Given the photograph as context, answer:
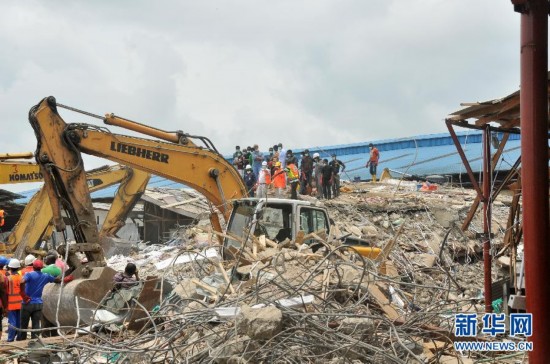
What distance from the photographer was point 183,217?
24.5 m

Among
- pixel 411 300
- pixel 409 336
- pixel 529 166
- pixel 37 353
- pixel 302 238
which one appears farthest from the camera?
pixel 302 238

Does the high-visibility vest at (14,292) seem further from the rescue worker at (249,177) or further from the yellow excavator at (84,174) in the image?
the rescue worker at (249,177)

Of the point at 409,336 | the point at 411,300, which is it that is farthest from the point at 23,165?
the point at 409,336

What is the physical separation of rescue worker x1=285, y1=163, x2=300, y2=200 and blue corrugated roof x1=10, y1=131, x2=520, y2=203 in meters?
7.07

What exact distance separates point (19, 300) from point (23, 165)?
8027 mm

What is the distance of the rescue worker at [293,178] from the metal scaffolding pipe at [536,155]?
16.2m

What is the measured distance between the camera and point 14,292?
39.6 ft

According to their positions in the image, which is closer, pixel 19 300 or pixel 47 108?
pixel 47 108

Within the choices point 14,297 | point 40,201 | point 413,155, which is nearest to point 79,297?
point 14,297

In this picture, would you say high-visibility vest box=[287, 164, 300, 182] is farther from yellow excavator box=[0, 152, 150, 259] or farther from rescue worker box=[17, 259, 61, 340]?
rescue worker box=[17, 259, 61, 340]

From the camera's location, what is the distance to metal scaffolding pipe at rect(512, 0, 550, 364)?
4.18m

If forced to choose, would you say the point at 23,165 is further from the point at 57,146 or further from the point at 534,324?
the point at 534,324

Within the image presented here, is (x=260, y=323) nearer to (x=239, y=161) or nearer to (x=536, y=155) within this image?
(x=536, y=155)

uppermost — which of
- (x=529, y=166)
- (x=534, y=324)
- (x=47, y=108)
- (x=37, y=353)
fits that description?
(x=47, y=108)
